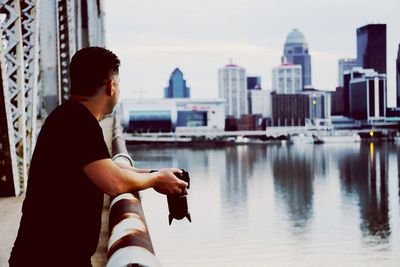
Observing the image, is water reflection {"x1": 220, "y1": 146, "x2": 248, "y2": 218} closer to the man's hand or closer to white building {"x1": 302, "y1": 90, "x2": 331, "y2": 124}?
the man's hand

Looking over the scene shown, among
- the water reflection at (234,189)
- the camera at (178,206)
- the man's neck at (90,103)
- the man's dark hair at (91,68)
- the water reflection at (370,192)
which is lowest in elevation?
the water reflection at (370,192)

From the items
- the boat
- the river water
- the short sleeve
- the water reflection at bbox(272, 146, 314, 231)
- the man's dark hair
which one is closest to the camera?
the short sleeve

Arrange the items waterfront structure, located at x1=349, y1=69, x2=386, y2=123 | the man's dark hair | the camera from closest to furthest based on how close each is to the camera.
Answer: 1. the man's dark hair
2. the camera
3. waterfront structure, located at x1=349, y1=69, x2=386, y2=123

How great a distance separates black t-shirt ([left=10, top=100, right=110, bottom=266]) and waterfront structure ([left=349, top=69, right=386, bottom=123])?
165455 millimetres

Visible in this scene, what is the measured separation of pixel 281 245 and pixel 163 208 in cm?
993

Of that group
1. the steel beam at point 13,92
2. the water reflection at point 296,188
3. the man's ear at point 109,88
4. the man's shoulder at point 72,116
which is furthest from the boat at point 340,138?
the man's shoulder at point 72,116

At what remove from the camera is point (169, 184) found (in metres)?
2.41

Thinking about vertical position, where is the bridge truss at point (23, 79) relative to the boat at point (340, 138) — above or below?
above

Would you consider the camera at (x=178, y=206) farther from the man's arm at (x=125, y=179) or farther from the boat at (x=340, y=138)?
the boat at (x=340, y=138)

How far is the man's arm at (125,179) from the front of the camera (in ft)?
7.25

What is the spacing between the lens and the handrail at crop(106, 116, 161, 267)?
201 centimetres

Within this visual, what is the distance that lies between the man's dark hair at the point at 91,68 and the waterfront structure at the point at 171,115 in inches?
5135

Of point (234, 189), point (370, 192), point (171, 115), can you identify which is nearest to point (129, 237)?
point (234, 189)

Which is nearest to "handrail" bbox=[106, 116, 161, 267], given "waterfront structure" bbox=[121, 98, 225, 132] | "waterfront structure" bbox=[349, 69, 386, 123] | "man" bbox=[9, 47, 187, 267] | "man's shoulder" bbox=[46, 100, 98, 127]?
"man" bbox=[9, 47, 187, 267]
